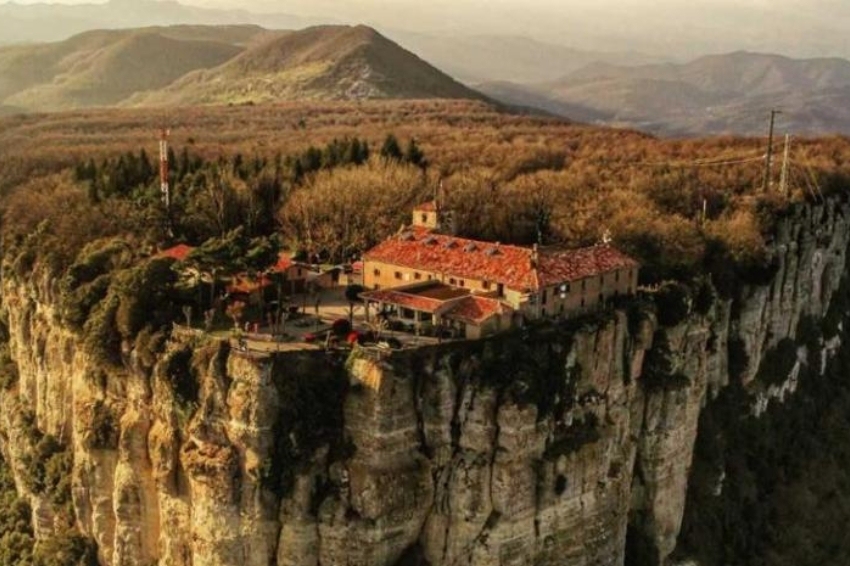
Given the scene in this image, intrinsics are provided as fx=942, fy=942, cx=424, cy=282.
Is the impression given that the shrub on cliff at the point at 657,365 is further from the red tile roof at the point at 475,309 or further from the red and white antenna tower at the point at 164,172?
the red and white antenna tower at the point at 164,172

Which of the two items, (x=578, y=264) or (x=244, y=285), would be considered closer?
(x=578, y=264)

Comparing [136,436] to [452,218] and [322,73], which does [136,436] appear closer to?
[452,218]

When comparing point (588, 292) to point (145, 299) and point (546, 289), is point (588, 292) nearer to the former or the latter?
point (546, 289)

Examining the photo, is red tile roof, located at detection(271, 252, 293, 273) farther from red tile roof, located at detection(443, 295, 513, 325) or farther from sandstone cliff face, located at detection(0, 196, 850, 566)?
red tile roof, located at detection(443, 295, 513, 325)

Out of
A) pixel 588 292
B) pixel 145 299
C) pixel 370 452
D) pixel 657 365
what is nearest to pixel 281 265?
pixel 145 299

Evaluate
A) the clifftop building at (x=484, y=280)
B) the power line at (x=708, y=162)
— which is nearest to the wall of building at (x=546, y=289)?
the clifftop building at (x=484, y=280)

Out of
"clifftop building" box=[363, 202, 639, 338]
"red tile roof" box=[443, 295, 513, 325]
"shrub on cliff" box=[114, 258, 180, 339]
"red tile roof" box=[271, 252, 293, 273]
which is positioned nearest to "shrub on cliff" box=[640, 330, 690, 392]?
"clifftop building" box=[363, 202, 639, 338]

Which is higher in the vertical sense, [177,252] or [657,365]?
[177,252]

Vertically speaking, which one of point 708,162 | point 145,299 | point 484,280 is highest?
point 708,162
